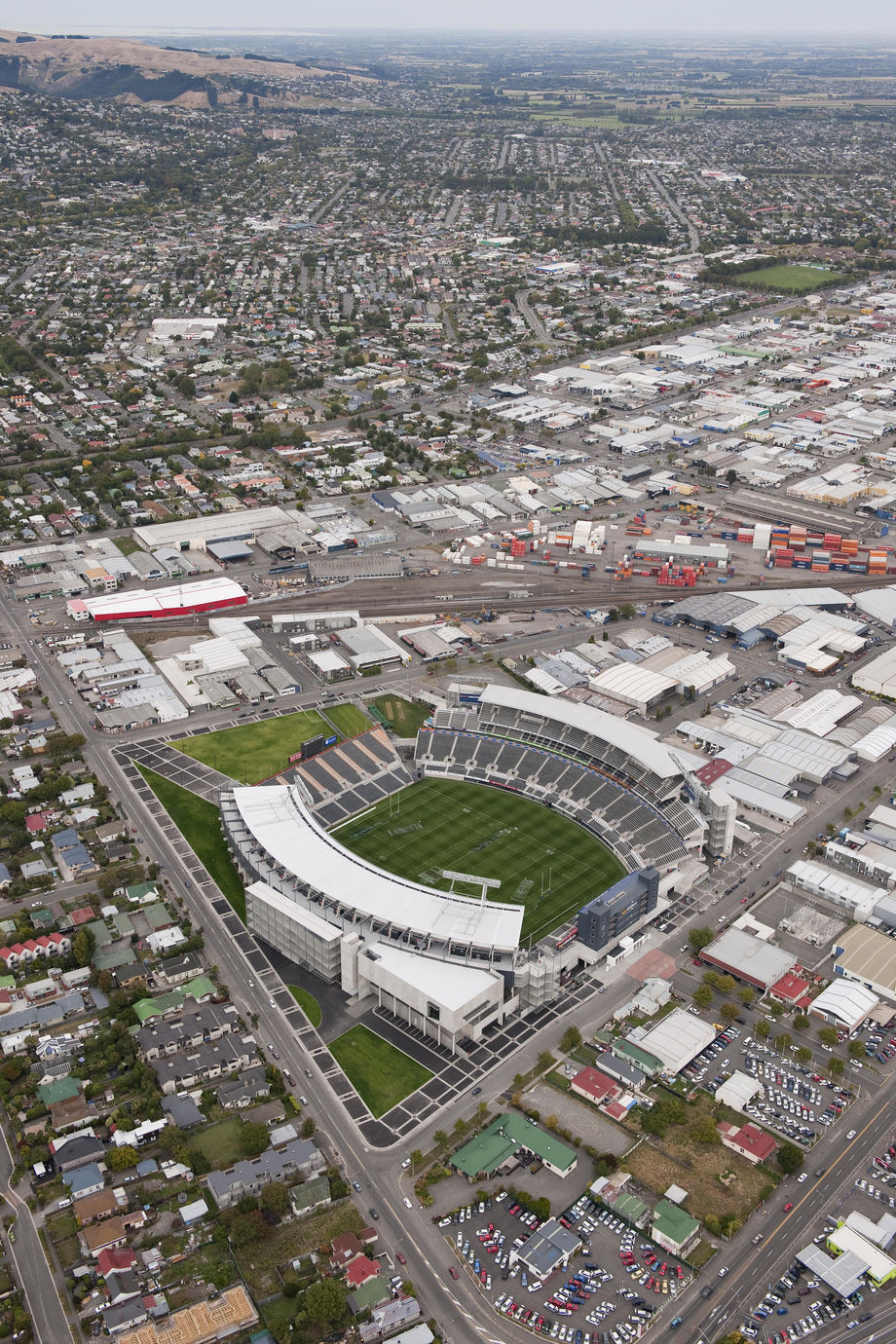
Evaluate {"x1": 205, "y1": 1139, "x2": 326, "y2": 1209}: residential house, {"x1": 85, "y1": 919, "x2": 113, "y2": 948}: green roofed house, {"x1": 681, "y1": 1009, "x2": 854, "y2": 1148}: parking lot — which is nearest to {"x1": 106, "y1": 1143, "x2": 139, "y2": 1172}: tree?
{"x1": 205, "y1": 1139, "x2": 326, "y2": 1209}: residential house

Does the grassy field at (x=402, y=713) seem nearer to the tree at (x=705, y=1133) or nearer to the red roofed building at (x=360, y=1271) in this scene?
the tree at (x=705, y=1133)

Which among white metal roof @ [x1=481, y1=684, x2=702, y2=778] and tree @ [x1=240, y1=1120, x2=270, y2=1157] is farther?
white metal roof @ [x1=481, y1=684, x2=702, y2=778]

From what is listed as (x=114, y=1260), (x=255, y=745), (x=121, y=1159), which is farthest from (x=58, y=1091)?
(x=255, y=745)

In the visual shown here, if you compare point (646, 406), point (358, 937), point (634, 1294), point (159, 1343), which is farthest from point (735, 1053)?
point (646, 406)

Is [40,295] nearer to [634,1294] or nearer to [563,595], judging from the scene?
[563,595]

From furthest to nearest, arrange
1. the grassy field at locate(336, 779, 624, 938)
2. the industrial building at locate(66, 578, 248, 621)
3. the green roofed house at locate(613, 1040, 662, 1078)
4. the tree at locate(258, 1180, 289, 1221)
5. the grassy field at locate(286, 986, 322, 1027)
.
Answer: the industrial building at locate(66, 578, 248, 621), the grassy field at locate(336, 779, 624, 938), the grassy field at locate(286, 986, 322, 1027), the green roofed house at locate(613, 1040, 662, 1078), the tree at locate(258, 1180, 289, 1221)

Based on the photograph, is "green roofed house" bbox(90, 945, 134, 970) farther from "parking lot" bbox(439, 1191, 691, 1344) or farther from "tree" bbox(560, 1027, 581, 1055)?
"tree" bbox(560, 1027, 581, 1055)
